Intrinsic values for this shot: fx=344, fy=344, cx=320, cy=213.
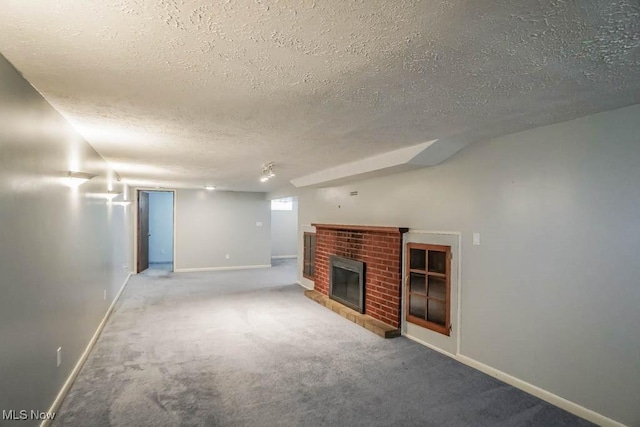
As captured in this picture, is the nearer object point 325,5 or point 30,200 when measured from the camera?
point 325,5

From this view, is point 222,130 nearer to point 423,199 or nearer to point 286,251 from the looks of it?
point 423,199

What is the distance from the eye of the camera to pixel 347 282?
5391 mm

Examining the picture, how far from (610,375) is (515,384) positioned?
740mm

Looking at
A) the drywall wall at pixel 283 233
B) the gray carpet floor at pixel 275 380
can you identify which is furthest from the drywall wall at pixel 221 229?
the gray carpet floor at pixel 275 380

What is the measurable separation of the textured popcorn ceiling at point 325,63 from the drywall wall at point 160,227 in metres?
8.05

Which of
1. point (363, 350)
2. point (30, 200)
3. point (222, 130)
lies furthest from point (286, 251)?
point (30, 200)

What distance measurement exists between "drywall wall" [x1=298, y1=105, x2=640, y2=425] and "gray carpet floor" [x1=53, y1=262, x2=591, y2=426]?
1.09 ft

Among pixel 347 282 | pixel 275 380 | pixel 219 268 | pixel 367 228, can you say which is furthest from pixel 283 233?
pixel 275 380

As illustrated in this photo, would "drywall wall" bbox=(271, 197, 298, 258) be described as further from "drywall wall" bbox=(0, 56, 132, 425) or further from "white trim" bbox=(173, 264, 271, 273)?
"drywall wall" bbox=(0, 56, 132, 425)

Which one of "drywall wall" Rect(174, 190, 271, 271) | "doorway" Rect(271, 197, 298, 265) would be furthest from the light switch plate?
"doorway" Rect(271, 197, 298, 265)

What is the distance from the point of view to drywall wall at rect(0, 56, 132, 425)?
1716mm

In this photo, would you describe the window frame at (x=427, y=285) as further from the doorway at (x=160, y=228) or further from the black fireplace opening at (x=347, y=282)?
the doorway at (x=160, y=228)

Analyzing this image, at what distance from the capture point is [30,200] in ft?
6.59

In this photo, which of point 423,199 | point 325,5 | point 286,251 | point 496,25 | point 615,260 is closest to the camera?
point 325,5
